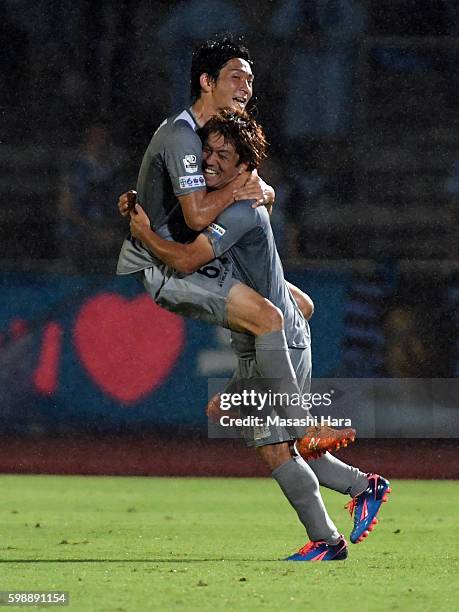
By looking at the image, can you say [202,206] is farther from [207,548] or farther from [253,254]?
[207,548]

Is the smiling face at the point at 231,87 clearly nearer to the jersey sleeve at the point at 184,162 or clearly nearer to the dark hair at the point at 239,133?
the dark hair at the point at 239,133

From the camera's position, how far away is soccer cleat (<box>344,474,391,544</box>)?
6668 mm

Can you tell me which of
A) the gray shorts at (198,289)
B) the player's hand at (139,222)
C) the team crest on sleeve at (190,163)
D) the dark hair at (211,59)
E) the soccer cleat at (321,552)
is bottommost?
the soccer cleat at (321,552)

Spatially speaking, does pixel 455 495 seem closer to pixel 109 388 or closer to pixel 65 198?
pixel 109 388

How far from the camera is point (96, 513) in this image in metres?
8.65

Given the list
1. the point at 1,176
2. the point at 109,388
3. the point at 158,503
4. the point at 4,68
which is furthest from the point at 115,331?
the point at 158,503

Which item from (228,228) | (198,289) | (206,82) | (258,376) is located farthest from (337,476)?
(206,82)

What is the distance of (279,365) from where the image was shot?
6445 millimetres

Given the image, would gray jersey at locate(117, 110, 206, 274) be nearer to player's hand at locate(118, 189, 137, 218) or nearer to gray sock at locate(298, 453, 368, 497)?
player's hand at locate(118, 189, 137, 218)

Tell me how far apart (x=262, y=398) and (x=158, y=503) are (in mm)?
3061

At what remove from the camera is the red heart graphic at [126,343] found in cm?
1288

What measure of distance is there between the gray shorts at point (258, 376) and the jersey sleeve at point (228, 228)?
20.1 inches

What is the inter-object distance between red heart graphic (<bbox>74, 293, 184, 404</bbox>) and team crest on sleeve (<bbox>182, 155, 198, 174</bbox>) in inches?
257

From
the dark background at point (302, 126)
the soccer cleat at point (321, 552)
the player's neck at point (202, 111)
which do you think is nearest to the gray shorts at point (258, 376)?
the soccer cleat at point (321, 552)
